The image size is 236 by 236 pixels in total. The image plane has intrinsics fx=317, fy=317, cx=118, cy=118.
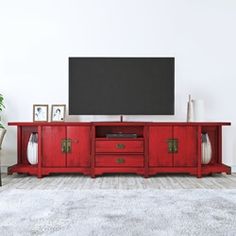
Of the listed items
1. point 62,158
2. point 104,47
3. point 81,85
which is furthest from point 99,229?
point 104,47

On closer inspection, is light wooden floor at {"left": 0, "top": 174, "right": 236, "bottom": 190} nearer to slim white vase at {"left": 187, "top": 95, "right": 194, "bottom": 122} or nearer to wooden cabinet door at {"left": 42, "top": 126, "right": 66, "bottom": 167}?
wooden cabinet door at {"left": 42, "top": 126, "right": 66, "bottom": 167}

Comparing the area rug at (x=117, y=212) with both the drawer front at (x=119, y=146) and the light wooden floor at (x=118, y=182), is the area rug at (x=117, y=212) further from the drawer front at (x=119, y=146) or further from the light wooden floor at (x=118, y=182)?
the drawer front at (x=119, y=146)

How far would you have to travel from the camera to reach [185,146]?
3561 millimetres

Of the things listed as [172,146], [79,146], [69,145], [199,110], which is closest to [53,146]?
[69,145]

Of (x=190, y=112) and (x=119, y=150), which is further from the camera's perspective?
(x=190, y=112)

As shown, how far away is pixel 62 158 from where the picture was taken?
3.57 meters

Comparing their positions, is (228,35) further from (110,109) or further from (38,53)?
(38,53)

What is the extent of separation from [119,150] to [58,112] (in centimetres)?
91

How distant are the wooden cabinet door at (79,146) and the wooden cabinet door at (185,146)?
0.99 meters

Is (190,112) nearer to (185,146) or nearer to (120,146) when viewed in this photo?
(185,146)

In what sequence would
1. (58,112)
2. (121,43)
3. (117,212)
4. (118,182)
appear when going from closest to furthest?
(117,212) → (118,182) → (58,112) → (121,43)

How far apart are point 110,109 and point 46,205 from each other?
5.28 feet

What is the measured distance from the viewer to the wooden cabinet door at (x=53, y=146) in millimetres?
3559

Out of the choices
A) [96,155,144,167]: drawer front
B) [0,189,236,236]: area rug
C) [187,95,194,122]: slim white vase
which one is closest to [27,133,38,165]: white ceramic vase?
[96,155,144,167]: drawer front
